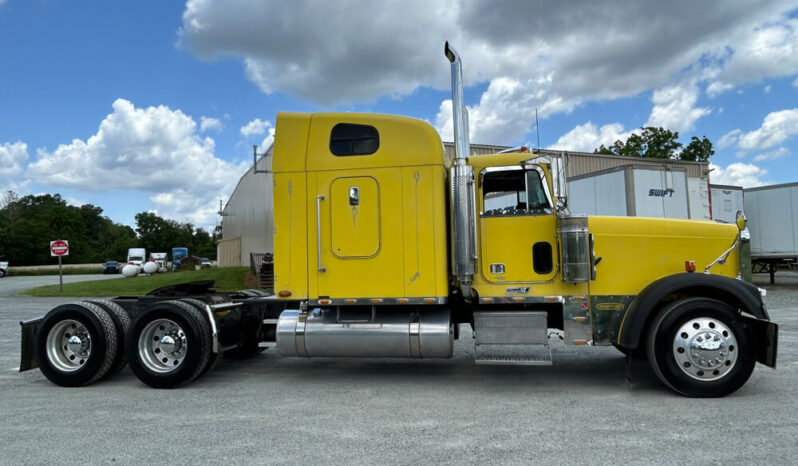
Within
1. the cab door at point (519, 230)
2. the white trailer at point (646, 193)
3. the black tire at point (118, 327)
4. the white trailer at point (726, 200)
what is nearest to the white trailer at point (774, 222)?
the white trailer at point (726, 200)

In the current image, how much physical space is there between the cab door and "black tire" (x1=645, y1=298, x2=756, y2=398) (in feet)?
4.30

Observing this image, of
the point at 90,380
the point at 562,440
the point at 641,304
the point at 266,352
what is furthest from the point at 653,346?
the point at 90,380

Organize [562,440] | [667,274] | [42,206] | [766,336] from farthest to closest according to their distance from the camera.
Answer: [42,206] < [667,274] < [766,336] < [562,440]

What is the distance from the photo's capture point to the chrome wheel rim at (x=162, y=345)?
6.35 meters

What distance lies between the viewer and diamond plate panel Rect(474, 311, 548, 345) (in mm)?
5965

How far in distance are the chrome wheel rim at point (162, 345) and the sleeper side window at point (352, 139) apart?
2902mm

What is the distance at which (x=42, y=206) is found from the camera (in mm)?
109562


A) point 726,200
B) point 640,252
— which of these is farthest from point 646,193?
point 640,252

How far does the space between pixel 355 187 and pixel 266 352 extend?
3.84 metres

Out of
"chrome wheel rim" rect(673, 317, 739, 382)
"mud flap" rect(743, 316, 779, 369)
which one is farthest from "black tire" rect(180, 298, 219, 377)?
"mud flap" rect(743, 316, 779, 369)

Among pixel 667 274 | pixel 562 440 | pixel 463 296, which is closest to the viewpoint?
pixel 562 440

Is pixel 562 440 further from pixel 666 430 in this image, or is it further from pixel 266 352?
pixel 266 352

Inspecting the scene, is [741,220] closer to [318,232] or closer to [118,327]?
[318,232]

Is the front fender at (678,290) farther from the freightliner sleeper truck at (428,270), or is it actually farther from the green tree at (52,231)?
the green tree at (52,231)
